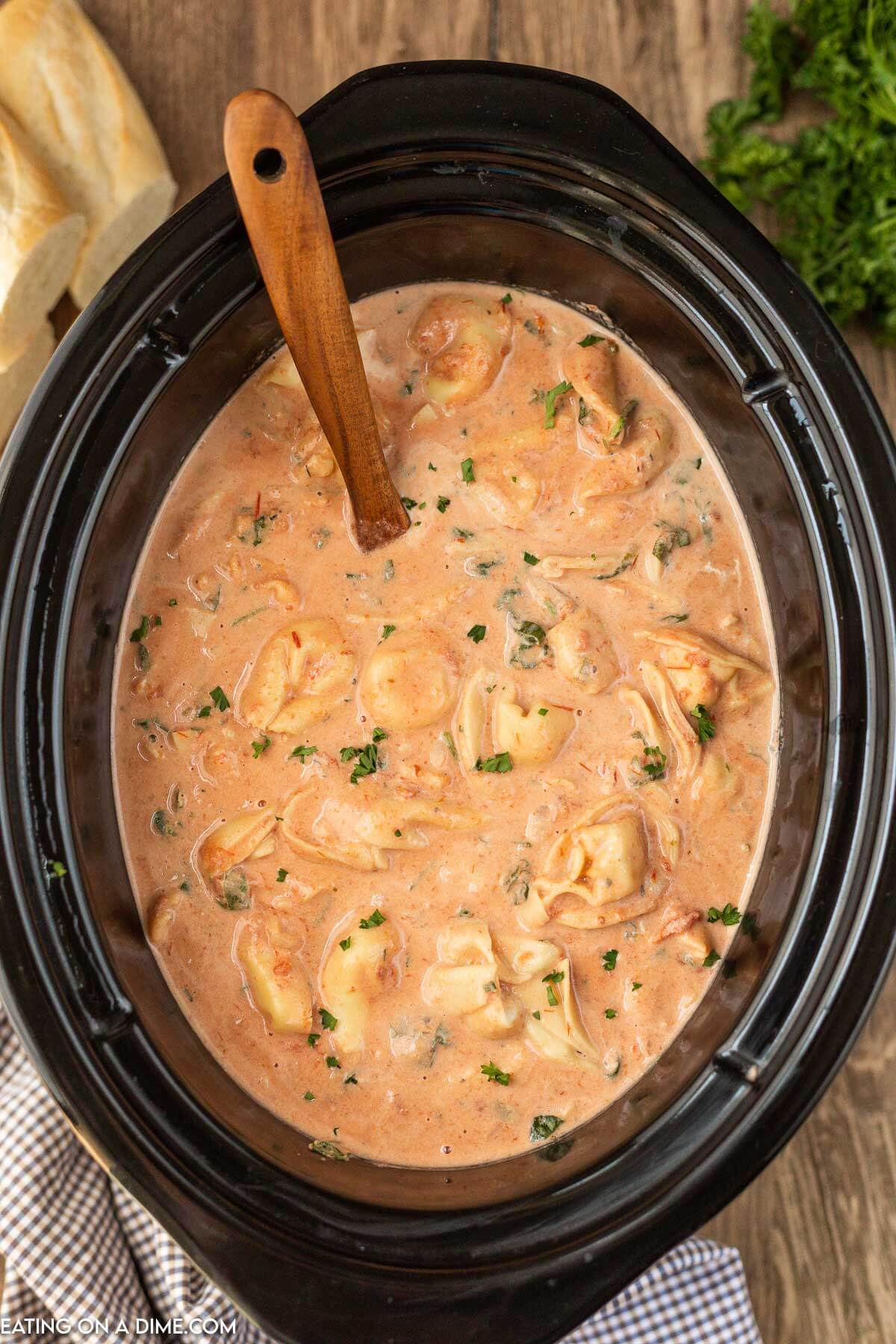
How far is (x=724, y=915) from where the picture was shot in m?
2.30

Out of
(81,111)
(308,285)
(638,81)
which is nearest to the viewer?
(308,285)

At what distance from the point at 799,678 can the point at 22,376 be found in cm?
188

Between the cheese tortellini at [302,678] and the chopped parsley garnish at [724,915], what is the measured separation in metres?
0.85

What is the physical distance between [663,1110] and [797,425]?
130 cm

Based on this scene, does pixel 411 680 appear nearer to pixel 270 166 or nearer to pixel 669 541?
pixel 669 541

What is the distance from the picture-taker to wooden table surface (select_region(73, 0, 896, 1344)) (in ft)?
8.85

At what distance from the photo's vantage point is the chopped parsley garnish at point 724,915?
7.56ft

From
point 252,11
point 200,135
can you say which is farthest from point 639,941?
point 252,11

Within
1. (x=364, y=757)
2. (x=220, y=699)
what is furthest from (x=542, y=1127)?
(x=220, y=699)

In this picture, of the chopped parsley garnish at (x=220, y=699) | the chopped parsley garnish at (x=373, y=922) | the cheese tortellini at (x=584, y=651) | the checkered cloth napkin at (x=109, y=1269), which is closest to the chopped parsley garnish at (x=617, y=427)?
the cheese tortellini at (x=584, y=651)

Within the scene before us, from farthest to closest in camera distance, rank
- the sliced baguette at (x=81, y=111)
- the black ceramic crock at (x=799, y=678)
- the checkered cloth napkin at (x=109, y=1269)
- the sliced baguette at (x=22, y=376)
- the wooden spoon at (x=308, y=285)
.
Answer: the sliced baguette at (x=22, y=376), the sliced baguette at (x=81, y=111), the checkered cloth napkin at (x=109, y=1269), the black ceramic crock at (x=799, y=678), the wooden spoon at (x=308, y=285)

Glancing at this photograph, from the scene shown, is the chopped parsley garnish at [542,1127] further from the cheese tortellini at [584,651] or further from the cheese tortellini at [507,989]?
the cheese tortellini at [584,651]

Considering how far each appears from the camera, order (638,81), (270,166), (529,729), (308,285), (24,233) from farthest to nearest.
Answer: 1. (638,81)
2. (24,233)
3. (529,729)
4. (308,285)
5. (270,166)

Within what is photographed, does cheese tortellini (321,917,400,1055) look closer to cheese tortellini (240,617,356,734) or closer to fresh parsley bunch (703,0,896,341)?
cheese tortellini (240,617,356,734)
